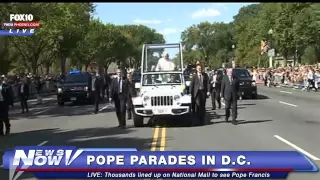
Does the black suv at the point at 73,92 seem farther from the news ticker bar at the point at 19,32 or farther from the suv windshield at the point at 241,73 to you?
the news ticker bar at the point at 19,32

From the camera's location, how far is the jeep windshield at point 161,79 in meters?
17.2

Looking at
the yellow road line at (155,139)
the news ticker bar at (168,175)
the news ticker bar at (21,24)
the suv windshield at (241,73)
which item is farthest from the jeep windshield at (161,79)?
the news ticker bar at (21,24)

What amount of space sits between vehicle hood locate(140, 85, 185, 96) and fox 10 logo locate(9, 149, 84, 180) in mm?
8448

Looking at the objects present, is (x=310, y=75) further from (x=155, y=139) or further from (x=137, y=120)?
(x=155, y=139)

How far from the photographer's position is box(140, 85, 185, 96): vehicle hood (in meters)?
15.8

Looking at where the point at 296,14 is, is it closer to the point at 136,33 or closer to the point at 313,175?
the point at 313,175

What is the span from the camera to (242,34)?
103438 millimetres

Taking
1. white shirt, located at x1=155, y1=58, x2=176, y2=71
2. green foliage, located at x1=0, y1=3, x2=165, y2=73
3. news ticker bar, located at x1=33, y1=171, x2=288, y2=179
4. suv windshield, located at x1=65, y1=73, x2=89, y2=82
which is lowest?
news ticker bar, located at x1=33, y1=171, x2=288, y2=179

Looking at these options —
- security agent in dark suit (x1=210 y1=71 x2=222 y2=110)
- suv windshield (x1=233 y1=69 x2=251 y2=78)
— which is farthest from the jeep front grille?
suv windshield (x1=233 y1=69 x2=251 y2=78)

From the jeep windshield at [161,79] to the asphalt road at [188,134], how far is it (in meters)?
1.38

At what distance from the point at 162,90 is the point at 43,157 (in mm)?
9087

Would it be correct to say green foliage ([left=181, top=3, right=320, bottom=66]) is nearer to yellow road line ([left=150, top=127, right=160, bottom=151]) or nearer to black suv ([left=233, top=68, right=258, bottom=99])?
black suv ([left=233, top=68, right=258, bottom=99])

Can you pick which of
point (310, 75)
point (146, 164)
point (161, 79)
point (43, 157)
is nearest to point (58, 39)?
point (310, 75)

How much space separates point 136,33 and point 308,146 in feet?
407
